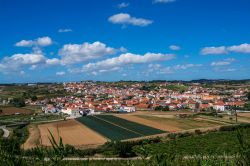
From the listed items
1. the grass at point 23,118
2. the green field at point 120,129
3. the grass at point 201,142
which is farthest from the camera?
the grass at point 23,118

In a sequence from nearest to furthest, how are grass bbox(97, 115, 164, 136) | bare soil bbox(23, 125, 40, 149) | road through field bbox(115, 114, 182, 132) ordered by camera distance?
bare soil bbox(23, 125, 40, 149) < grass bbox(97, 115, 164, 136) < road through field bbox(115, 114, 182, 132)

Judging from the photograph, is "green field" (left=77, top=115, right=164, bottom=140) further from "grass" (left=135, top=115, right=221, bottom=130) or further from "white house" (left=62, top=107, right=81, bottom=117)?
"white house" (left=62, top=107, right=81, bottom=117)

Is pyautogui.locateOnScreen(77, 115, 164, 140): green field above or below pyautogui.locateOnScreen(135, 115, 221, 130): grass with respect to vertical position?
below

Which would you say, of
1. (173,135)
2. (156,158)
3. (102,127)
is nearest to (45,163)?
(156,158)

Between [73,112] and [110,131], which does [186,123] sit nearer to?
[110,131]

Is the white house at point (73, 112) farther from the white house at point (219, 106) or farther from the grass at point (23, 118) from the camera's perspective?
the white house at point (219, 106)

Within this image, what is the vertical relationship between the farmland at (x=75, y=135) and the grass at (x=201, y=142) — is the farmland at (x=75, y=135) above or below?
below

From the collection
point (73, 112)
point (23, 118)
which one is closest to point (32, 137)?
point (23, 118)

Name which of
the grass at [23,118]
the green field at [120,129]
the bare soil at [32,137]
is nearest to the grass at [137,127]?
the green field at [120,129]

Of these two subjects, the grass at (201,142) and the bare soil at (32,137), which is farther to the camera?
the bare soil at (32,137)

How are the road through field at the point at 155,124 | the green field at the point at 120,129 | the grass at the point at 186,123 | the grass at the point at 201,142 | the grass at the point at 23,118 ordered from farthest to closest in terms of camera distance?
the grass at the point at 23,118
the grass at the point at 186,123
the road through field at the point at 155,124
the green field at the point at 120,129
the grass at the point at 201,142

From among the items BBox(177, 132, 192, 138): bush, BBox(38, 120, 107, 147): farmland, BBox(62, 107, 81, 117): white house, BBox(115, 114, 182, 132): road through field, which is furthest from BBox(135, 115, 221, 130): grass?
BBox(62, 107, 81, 117): white house

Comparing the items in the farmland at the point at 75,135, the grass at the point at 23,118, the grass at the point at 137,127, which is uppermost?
the grass at the point at 137,127
